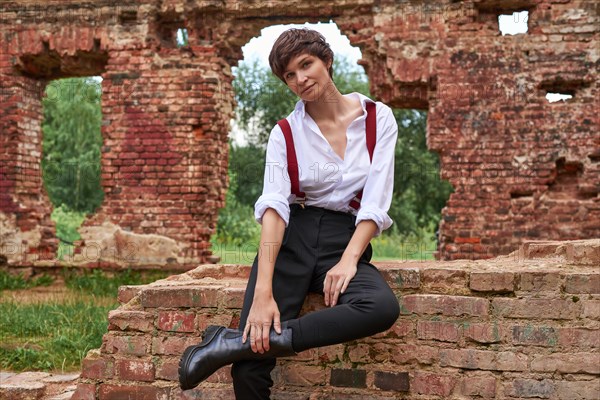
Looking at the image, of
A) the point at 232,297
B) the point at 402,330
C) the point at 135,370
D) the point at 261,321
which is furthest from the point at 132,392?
the point at 402,330

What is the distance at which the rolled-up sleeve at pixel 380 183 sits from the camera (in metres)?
2.66

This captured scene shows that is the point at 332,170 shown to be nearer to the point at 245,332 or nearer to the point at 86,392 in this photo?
the point at 245,332

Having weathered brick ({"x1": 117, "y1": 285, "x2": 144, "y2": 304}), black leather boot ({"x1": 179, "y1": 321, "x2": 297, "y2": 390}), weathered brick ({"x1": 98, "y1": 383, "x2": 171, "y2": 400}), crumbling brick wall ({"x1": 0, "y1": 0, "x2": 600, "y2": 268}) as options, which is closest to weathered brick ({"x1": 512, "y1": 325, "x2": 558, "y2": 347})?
black leather boot ({"x1": 179, "y1": 321, "x2": 297, "y2": 390})

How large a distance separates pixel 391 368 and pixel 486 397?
42cm

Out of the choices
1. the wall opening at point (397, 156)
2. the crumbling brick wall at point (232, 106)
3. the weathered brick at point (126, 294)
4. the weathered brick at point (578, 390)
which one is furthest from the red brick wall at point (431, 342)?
the wall opening at point (397, 156)

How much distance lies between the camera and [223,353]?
2.56 m

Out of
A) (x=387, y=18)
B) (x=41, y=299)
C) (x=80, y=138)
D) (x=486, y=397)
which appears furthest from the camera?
(x=80, y=138)

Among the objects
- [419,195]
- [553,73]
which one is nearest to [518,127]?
[553,73]

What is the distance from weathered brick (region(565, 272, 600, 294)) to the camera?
9.17ft

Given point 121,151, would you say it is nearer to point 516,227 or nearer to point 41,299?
point 41,299

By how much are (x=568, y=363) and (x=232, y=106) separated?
5.99 m

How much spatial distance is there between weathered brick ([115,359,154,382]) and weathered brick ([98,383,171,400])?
0.13ft

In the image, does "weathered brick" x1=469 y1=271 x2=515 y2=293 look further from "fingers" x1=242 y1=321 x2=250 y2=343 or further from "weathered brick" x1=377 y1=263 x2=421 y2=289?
"fingers" x1=242 y1=321 x2=250 y2=343

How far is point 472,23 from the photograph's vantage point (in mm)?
7121
